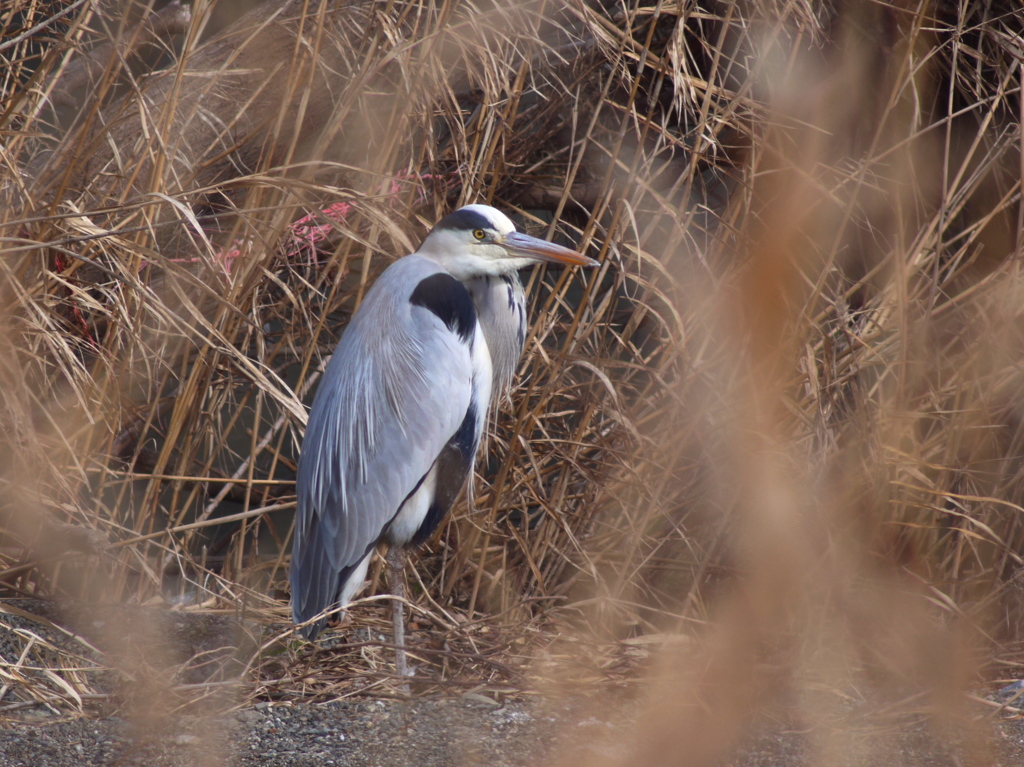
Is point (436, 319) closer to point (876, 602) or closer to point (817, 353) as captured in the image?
point (817, 353)

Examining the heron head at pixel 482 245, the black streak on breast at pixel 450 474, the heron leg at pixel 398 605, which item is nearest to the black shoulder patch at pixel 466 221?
the heron head at pixel 482 245

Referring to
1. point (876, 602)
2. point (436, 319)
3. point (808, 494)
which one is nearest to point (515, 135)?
point (436, 319)

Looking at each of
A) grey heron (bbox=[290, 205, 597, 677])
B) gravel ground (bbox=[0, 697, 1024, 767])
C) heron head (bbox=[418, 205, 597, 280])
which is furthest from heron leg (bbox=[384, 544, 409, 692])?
heron head (bbox=[418, 205, 597, 280])

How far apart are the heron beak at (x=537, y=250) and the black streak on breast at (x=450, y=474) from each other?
0.37 m

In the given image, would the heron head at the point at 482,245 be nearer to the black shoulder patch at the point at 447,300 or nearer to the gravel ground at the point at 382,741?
the black shoulder patch at the point at 447,300

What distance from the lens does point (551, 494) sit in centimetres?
224

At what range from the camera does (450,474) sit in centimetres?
206

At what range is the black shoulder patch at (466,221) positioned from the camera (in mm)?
1917

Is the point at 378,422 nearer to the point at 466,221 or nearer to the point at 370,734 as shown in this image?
the point at 466,221

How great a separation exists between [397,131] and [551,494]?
874 millimetres

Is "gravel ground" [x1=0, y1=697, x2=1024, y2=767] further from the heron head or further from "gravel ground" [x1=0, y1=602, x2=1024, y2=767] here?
the heron head

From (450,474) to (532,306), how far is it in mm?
504

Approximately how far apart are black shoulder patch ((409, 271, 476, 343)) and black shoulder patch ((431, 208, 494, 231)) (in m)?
0.10

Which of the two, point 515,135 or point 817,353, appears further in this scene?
point 515,135
